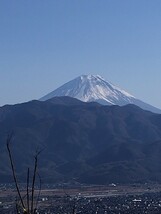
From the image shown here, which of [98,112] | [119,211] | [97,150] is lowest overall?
[119,211]

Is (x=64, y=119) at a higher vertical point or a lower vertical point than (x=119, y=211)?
higher

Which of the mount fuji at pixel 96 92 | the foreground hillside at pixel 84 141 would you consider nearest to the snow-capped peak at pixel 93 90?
the mount fuji at pixel 96 92

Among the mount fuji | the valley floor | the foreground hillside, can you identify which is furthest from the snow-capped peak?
the valley floor

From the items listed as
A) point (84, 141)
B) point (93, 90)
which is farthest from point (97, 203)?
point (93, 90)

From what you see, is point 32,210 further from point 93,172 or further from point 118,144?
point 118,144

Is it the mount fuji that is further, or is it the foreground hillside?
the mount fuji

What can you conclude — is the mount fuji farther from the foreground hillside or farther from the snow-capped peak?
the foreground hillside

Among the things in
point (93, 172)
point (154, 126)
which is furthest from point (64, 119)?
point (93, 172)
